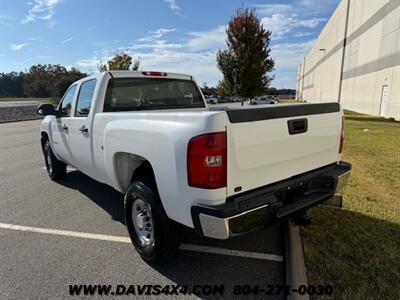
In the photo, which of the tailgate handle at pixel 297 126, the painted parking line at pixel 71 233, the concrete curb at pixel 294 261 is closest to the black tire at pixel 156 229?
the painted parking line at pixel 71 233

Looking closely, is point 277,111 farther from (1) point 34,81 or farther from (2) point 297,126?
(1) point 34,81

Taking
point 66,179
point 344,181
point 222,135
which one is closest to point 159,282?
point 222,135

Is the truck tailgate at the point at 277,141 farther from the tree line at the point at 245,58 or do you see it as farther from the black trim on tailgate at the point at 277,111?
the tree line at the point at 245,58

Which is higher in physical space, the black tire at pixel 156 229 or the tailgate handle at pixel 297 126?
the tailgate handle at pixel 297 126

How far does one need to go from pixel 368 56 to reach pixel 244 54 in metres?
10.4

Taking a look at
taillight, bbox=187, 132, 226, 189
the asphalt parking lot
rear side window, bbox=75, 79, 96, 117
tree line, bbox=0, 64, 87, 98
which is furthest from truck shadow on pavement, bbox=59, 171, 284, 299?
tree line, bbox=0, 64, 87, 98

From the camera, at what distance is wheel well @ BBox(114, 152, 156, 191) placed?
3.22 metres

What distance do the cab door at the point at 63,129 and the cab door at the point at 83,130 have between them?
215 millimetres

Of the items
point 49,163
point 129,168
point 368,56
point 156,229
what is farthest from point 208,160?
point 368,56

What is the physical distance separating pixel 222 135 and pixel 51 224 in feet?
10.00

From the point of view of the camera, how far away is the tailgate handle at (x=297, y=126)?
2.87 metres

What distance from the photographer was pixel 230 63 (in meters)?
22.8

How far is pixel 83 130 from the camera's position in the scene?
4199 mm

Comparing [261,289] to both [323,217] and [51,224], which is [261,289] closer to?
[323,217]
